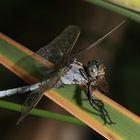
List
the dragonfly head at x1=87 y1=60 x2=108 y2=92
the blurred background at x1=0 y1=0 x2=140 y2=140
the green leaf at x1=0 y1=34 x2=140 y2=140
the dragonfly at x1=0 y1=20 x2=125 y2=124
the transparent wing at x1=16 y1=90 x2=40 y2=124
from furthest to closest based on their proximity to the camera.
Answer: the blurred background at x1=0 y1=0 x2=140 y2=140 → the dragonfly head at x1=87 y1=60 x2=108 y2=92 → the dragonfly at x1=0 y1=20 x2=125 y2=124 → the transparent wing at x1=16 y1=90 x2=40 y2=124 → the green leaf at x1=0 y1=34 x2=140 y2=140

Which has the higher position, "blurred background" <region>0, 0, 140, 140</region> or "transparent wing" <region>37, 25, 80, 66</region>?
"transparent wing" <region>37, 25, 80, 66</region>

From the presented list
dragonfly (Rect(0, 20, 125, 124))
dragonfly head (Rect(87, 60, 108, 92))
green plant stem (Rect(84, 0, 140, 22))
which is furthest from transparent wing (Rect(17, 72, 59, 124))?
green plant stem (Rect(84, 0, 140, 22))

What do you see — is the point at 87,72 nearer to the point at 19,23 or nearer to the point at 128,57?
the point at 128,57

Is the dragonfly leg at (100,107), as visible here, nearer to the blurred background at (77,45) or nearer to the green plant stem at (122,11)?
the green plant stem at (122,11)

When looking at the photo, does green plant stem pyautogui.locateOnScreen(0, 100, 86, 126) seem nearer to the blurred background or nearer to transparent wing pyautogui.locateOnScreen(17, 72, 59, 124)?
transparent wing pyautogui.locateOnScreen(17, 72, 59, 124)

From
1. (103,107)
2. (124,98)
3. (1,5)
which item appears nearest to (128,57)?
(124,98)

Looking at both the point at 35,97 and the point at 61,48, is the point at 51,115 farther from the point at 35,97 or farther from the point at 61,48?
the point at 61,48

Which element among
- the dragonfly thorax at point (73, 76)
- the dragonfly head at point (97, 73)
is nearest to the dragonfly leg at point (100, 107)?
the dragonfly thorax at point (73, 76)
